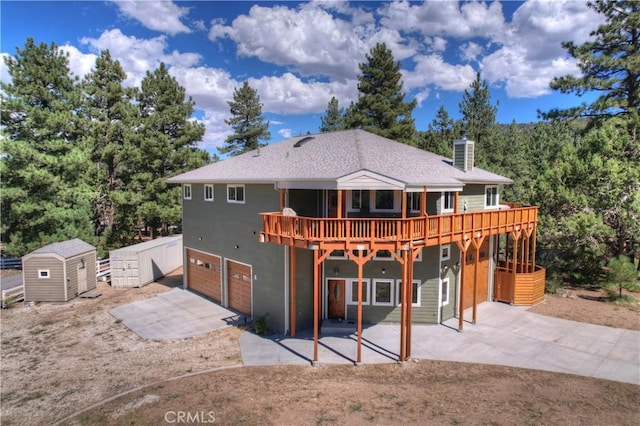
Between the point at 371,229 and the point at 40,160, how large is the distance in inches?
898

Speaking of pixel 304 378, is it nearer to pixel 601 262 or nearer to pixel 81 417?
pixel 81 417

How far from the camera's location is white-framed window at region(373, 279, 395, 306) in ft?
49.1

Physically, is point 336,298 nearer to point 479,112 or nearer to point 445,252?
point 445,252

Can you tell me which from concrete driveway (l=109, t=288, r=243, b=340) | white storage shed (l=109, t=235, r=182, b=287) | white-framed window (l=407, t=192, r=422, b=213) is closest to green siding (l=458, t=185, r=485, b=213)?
white-framed window (l=407, t=192, r=422, b=213)

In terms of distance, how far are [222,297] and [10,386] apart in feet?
27.8

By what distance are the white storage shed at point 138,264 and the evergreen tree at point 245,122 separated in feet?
76.3

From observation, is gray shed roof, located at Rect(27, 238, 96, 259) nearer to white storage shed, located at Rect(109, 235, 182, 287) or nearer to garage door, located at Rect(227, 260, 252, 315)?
white storage shed, located at Rect(109, 235, 182, 287)

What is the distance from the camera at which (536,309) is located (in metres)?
16.9

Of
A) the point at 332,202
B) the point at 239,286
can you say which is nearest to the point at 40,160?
the point at 239,286

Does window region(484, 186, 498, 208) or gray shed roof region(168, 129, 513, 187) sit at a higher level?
gray shed roof region(168, 129, 513, 187)

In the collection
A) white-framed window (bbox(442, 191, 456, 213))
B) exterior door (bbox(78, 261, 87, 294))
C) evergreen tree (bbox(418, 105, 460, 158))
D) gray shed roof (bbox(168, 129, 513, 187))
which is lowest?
exterior door (bbox(78, 261, 87, 294))

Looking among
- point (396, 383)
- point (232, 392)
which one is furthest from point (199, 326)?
point (396, 383)

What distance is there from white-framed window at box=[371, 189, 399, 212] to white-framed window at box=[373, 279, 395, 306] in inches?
112

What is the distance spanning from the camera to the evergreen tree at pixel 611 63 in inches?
846
